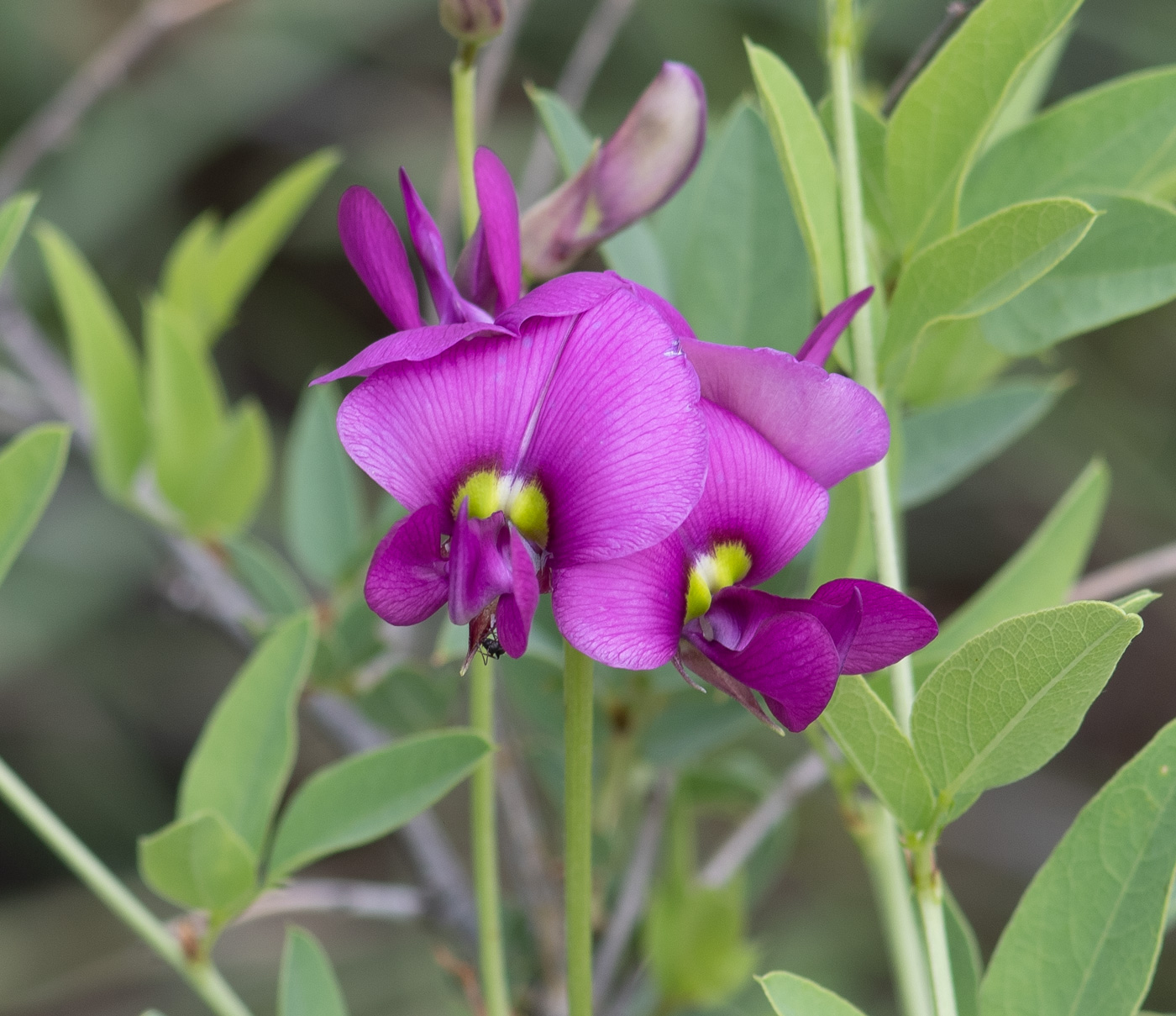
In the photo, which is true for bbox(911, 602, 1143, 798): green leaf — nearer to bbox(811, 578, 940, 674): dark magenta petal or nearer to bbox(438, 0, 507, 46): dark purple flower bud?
bbox(811, 578, 940, 674): dark magenta petal

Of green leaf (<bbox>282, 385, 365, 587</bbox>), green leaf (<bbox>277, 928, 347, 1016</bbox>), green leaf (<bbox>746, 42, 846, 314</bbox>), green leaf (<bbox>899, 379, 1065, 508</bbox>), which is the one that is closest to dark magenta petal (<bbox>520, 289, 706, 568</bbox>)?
green leaf (<bbox>746, 42, 846, 314</bbox>)

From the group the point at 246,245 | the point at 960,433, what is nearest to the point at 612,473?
the point at 960,433

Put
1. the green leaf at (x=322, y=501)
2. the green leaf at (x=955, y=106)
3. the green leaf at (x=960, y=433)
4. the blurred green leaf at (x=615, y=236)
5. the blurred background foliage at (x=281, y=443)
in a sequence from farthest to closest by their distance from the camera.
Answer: the blurred background foliage at (x=281, y=443) < the green leaf at (x=322, y=501) < the green leaf at (x=960, y=433) < the blurred green leaf at (x=615, y=236) < the green leaf at (x=955, y=106)

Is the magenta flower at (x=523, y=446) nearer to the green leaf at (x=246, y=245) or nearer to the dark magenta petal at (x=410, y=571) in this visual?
the dark magenta petal at (x=410, y=571)

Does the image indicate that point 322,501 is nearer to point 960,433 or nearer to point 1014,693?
point 960,433

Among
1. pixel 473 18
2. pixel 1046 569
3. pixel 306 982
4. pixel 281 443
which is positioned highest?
pixel 473 18

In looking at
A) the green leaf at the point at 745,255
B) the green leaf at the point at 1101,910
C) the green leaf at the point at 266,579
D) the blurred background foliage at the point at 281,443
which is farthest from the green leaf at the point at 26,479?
the blurred background foliage at the point at 281,443
